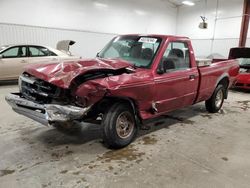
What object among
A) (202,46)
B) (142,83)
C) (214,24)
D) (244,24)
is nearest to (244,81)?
(142,83)

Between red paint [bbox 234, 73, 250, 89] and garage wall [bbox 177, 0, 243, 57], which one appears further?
garage wall [bbox 177, 0, 243, 57]

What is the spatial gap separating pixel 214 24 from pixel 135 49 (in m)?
12.4

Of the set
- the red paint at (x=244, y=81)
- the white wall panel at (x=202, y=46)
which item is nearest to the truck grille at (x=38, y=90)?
the red paint at (x=244, y=81)

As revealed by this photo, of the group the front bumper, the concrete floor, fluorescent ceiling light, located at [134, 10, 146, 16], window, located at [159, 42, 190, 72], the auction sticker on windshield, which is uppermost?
fluorescent ceiling light, located at [134, 10, 146, 16]

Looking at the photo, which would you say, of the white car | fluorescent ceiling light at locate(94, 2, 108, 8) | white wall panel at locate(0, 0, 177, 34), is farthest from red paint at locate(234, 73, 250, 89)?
fluorescent ceiling light at locate(94, 2, 108, 8)

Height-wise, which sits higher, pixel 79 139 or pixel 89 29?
pixel 89 29

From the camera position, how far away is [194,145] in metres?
3.34

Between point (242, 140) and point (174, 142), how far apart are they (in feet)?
3.65

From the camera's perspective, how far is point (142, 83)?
313 cm

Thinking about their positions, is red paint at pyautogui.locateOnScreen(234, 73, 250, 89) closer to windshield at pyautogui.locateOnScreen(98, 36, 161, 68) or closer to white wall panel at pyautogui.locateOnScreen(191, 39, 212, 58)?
windshield at pyautogui.locateOnScreen(98, 36, 161, 68)

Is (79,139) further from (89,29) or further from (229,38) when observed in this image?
(229,38)

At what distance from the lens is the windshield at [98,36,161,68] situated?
355cm

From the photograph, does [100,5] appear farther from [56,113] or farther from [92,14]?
[56,113]

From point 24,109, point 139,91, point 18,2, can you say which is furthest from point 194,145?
point 18,2
